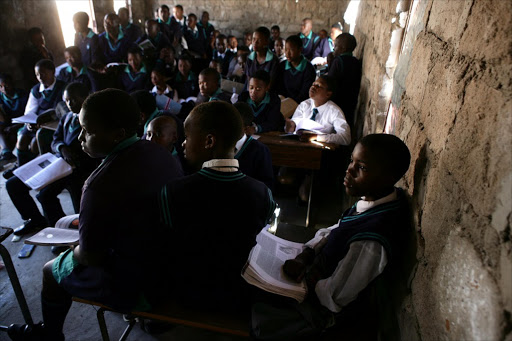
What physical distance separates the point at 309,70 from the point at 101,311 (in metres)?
3.81

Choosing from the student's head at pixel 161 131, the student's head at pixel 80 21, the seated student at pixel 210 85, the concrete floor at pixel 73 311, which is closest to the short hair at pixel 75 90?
the student's head at pixel 161 131

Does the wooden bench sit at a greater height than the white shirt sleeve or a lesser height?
lesser

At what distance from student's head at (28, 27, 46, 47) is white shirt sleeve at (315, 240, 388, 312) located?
5881 millimetres

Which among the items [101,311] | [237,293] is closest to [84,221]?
[101,311]

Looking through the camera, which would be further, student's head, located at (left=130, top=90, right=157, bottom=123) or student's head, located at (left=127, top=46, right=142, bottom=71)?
student's head, located at (left=127, top=46, right=142, bottom=71)

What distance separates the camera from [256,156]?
241cm

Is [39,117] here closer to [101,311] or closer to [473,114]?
[101,311]

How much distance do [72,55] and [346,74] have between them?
149 inches

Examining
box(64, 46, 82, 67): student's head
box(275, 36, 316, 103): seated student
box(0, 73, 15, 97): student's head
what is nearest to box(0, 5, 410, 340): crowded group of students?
box(275, 36, 316, 103): seated student

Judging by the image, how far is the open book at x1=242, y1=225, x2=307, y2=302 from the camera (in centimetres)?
142

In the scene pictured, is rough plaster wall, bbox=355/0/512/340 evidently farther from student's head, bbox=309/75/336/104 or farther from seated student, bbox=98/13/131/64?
seated student, bbox=98/13/131/64

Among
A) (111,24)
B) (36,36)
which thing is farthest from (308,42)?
(36,36)

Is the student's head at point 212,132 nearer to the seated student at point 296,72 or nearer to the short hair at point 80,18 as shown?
the seated student at point 296,72

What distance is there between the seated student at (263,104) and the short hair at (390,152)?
2.13 m
